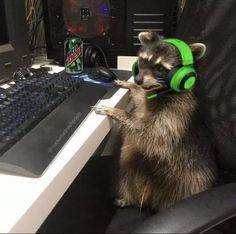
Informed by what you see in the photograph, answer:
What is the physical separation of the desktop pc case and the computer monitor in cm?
16

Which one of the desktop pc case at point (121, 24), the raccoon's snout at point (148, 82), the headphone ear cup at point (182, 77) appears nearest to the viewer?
the headphone ear cup at point (182, 77)

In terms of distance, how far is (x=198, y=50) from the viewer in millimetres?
858

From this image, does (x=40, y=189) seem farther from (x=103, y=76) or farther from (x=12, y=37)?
(x=12, y=37)

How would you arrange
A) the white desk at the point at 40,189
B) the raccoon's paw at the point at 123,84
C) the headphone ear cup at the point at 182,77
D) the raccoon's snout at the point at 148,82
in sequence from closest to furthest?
the white desk at the point at 40,189 → the headphone ear cup at the point at 182,77 → the raccoon's snout at the point at 148,82 → the raccoon's paw at the point at 123,84

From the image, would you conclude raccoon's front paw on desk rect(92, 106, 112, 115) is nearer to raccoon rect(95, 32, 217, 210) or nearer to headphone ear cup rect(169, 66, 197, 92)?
raccoon rect(95, 32, 217, 210)

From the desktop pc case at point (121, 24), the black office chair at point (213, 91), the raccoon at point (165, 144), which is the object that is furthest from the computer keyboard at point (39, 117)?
the desktop pc case at point (121, 24)

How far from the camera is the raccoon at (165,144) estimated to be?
936mm

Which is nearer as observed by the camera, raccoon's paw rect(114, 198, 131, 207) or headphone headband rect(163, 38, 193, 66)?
headphone headband rect(163, 38, 193, 66)

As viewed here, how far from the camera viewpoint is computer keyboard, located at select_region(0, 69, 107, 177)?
584 mm

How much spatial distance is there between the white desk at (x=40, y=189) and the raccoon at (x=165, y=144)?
0.23 meters

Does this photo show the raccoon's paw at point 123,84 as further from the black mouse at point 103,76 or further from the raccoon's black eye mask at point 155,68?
the raccoon's black eye mask at point 155,68

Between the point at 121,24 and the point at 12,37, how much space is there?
1.45ft

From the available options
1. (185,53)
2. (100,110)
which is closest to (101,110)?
(100,110)

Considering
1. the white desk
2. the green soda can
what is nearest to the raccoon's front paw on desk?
the white desk
